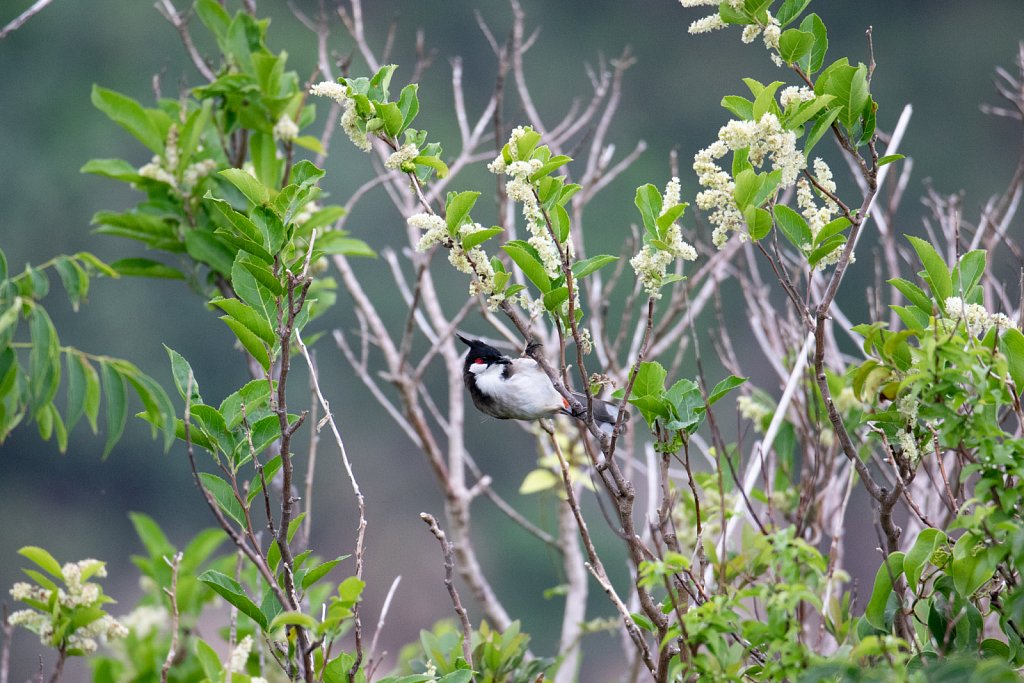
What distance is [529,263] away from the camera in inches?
37.1

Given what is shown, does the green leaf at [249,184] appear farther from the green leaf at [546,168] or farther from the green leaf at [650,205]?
the green leaf at [650,205]

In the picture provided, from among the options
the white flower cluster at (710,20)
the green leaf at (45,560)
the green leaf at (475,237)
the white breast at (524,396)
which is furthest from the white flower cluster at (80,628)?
the white flower cluster at (710,20)

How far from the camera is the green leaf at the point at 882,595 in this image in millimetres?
900

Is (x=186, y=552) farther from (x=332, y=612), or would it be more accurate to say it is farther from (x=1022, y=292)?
(x=1022, y=292)

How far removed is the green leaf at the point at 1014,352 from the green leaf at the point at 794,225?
218mm

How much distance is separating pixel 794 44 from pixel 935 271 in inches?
11.5

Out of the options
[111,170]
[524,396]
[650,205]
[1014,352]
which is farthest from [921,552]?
[111,170]

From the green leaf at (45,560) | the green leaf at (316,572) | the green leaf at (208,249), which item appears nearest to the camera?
the green leaf at (316,572)

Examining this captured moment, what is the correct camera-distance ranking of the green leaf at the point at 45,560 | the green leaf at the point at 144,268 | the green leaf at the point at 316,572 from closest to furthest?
the green leaf at the point at 316,572, the green leaf at the point at 45,560, the green leaf at the point at 144,268

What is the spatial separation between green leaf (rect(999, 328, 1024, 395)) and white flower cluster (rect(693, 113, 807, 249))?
0.88ft

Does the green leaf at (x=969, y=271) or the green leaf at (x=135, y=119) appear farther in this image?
the green leaf at (x=135, y=119)

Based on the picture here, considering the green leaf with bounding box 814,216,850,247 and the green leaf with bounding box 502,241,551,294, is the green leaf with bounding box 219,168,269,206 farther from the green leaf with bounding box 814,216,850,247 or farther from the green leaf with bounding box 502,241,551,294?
the green leaf with bounding box 814,216,850,247

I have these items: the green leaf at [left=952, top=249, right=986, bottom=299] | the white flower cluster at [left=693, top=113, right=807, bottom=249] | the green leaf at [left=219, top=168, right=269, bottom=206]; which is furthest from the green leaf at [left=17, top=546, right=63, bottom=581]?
the green leaf at [left=952, top=249, right=986, bottom=299]

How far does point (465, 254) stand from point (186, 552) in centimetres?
100
